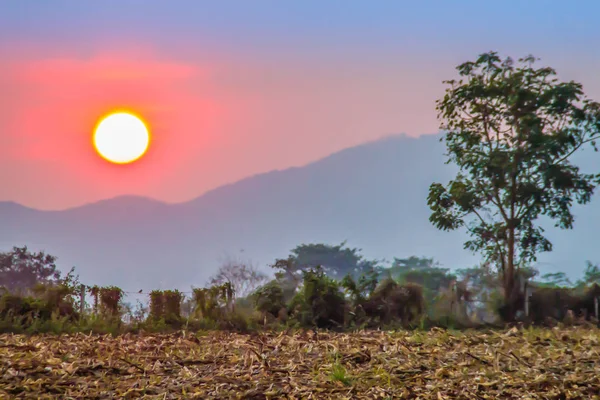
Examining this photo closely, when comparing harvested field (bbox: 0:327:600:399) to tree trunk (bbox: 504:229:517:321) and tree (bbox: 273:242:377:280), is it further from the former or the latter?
tree (bbox: 273:242:377:280)

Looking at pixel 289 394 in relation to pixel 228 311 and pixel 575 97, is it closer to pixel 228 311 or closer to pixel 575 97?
pixel 228 311

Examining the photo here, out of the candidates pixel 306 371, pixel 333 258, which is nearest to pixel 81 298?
pixel 306 371

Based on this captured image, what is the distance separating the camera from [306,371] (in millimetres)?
6281

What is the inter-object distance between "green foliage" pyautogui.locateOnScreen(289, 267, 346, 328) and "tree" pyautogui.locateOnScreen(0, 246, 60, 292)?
83.7 feet

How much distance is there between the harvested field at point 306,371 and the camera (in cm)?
562

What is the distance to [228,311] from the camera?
16484 mm

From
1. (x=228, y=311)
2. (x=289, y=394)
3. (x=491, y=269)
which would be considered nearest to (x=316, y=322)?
(x=228, y=311)

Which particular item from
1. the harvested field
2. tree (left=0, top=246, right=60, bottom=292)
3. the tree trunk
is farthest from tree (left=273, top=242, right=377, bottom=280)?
the harvested field

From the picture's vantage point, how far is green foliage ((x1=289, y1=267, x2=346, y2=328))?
655 inches

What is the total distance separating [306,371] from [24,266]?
37.7 metres

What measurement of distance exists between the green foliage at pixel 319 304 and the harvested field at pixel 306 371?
28.5ft

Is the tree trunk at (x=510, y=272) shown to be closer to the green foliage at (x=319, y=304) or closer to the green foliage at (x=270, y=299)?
the green foliage at (x=319, y=304)

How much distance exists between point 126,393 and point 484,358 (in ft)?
10.7

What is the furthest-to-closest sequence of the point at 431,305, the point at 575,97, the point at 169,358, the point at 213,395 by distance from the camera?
the point at 575,97 → the point at 431,305 → the point at 169,358 → the point at 213,395
